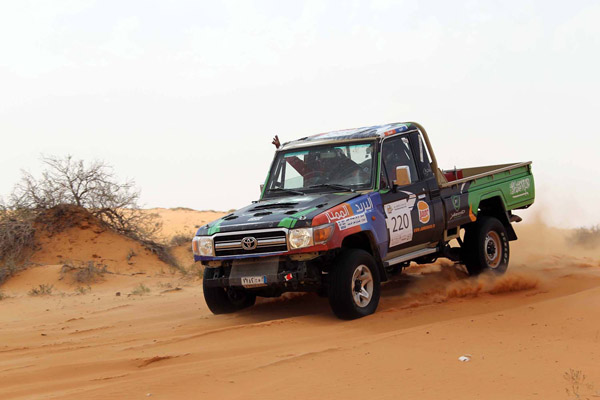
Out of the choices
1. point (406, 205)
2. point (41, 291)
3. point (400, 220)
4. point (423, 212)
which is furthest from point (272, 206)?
point (41, 291)

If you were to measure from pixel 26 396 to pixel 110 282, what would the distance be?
882 cm

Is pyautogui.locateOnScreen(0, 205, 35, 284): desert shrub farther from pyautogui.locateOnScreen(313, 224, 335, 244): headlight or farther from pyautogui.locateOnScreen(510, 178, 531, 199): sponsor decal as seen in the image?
pyautogui.locateOnScreen(510, 178, 531, 199): sponsor decal

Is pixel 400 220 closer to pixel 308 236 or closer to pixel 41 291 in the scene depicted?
pixel 308 236

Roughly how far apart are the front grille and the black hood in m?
0.07

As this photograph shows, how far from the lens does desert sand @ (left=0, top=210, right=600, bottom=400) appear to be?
5840 millimetres

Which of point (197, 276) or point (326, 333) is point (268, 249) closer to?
point (326, 333)

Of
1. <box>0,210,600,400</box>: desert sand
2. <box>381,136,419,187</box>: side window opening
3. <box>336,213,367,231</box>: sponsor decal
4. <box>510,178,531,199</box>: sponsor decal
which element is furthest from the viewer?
<box>510,178,531,199</box>: sponsor decal

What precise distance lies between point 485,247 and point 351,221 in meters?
3.18

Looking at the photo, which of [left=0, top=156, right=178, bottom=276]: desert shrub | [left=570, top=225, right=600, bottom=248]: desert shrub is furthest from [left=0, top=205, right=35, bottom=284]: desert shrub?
[left=570, top=225, right=600, bottom=248]: desert shrub

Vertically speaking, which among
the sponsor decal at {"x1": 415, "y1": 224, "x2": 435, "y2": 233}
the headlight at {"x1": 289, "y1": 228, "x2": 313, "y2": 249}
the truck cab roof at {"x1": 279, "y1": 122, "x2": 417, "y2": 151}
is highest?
the truck cab roof at {"x1": 279, "y1": 122, "x2": 417, "y2": 151}

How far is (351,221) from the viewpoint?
862cm

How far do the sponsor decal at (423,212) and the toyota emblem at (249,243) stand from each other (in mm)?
2409

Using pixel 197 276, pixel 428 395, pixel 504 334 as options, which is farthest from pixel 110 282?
pixel 428 395

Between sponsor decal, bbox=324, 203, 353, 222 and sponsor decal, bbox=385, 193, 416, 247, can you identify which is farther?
sponsor decal, bbox=385, 193, 416, 247
